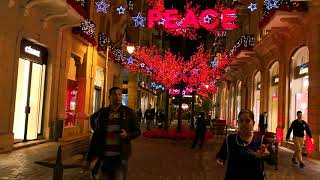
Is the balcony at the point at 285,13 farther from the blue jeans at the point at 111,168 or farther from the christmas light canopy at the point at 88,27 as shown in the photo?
the blue jeans at the point at 111,168

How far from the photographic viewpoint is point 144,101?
57.9 meters

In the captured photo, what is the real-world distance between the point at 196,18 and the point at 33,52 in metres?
12.2

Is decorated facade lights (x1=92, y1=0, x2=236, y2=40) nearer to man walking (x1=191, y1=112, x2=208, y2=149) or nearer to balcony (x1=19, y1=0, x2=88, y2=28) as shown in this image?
balcony (x1=19, y1=0, x2=88, y2=28)

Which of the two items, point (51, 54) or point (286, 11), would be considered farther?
point (286, 11)

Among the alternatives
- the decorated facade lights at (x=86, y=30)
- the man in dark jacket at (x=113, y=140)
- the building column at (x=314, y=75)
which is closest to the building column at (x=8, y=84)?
the decorated facade lights at (x=86, y=30)

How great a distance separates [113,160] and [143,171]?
5.78m

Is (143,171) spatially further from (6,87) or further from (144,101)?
(144,101)

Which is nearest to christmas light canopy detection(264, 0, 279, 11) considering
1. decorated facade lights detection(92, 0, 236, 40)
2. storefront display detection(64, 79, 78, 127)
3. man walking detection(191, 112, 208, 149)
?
decorated facade lights detection(92, 0, 236, 40)

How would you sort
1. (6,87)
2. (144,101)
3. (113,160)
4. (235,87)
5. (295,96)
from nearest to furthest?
(113,160)
(6,87)
(295,96)
(235,87)
(144,101)

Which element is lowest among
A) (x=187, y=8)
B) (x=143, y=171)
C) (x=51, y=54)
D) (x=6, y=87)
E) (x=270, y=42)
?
(x=143, y=171)

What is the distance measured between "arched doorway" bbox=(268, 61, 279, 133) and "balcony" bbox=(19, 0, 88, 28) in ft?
39.2

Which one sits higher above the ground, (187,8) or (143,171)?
(187,8)

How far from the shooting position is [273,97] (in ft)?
83.1

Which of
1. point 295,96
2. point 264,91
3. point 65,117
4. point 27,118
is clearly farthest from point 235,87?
point 27,118
